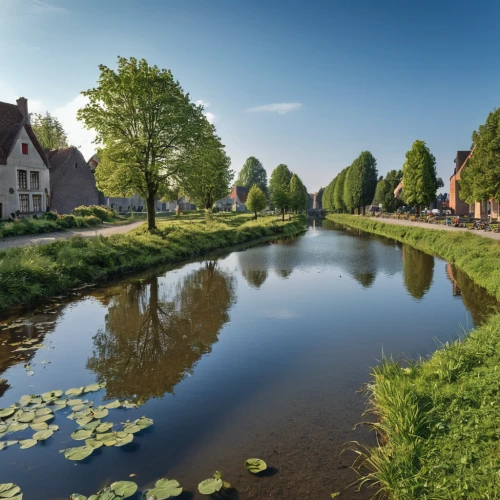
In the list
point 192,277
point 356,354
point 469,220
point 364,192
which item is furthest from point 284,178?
point 356,354

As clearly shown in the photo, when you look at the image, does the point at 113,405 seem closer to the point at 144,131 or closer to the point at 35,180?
the point at 144,131

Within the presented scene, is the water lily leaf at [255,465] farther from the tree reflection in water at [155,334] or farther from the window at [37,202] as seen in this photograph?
the window at [37,202]

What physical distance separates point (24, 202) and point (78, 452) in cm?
3644

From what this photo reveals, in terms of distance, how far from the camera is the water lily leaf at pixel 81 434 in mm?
5957

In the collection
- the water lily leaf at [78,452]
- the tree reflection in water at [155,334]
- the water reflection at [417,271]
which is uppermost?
the water reflection at [417,271]

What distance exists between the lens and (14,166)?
3522 cm

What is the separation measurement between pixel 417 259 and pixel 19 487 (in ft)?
78.5

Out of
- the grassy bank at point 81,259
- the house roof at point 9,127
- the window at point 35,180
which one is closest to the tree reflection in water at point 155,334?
the grassy bank at point 81,259

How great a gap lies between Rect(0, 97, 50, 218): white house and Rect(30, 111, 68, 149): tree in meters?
25.2

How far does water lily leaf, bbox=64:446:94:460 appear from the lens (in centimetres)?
548

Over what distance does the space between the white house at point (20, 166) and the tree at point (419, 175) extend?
1654 inches

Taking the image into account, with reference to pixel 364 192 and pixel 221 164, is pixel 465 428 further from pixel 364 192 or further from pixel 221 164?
pixel 364 192

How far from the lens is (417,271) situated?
68.6ft

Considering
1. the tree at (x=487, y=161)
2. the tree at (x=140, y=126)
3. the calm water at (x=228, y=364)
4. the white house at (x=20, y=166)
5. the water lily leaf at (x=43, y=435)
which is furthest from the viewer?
the white house at (x=20, y=166)
